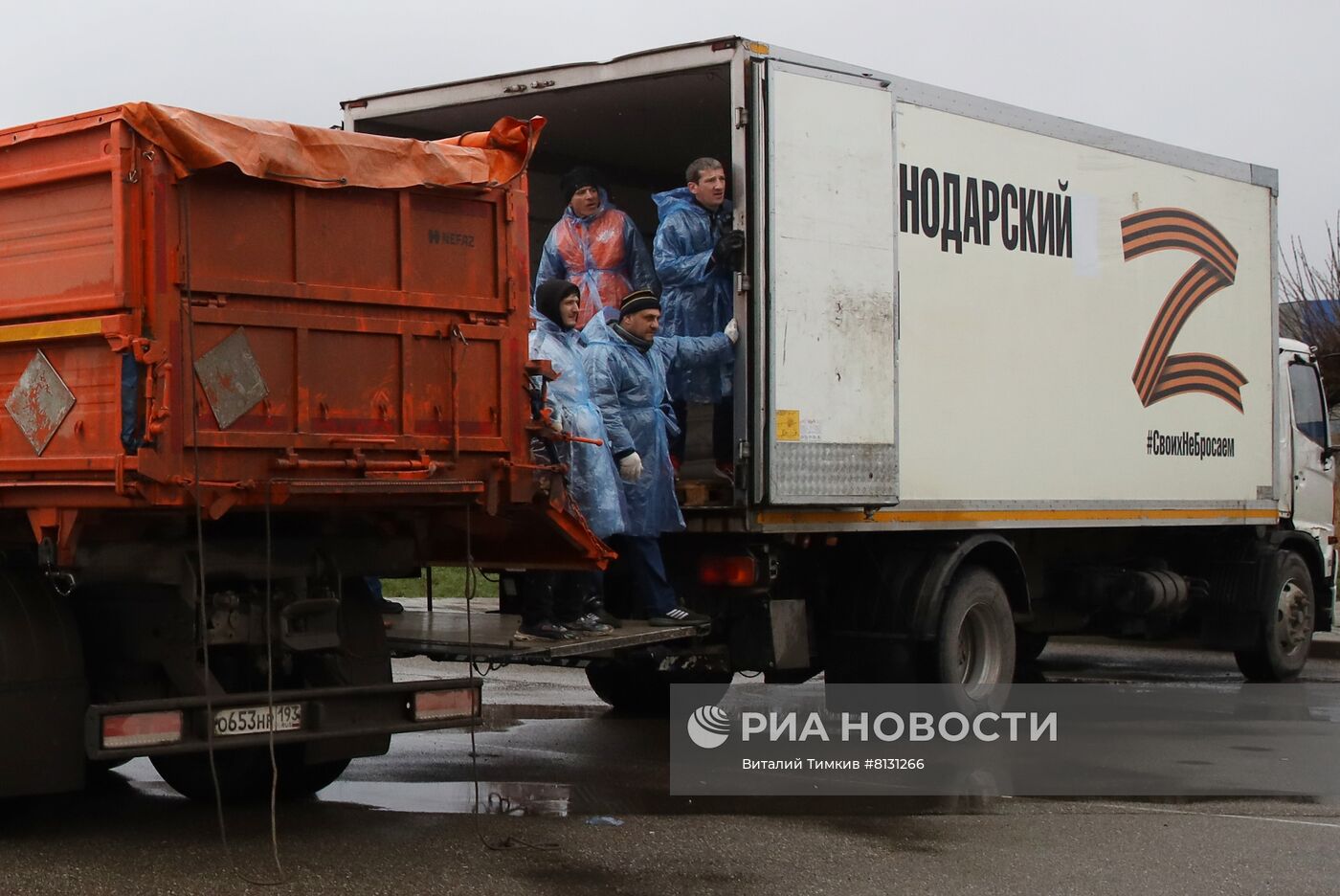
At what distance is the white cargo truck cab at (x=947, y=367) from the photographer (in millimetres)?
8922

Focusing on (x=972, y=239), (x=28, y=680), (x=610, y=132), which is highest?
(x=610, y=132)

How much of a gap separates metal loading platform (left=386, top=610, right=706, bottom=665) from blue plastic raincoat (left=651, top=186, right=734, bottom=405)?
132 centimetres

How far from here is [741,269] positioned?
8.80 m

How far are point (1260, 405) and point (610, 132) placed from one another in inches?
210

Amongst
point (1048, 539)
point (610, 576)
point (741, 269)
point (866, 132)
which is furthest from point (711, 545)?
point (1048, 539)

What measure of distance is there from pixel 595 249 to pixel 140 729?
15.1ft

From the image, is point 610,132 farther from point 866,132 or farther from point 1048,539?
point 1048,539

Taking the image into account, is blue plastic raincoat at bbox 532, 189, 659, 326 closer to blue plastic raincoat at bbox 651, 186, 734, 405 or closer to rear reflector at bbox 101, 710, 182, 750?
blue plastic raincoat at bbox 651, 186, 734, 405

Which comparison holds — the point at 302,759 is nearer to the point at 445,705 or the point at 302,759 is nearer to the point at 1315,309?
the point at 445,705

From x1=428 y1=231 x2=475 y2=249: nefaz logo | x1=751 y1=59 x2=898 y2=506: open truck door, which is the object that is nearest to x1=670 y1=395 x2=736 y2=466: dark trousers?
x1=751 y1=59 x2=898 y2=506: open truck door

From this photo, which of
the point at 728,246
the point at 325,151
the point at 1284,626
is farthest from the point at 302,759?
the point at 1284,626

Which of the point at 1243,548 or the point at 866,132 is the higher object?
the point at 866,132

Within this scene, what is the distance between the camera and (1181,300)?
11.9 meters

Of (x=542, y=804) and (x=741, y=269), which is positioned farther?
(x=741, y=269)
